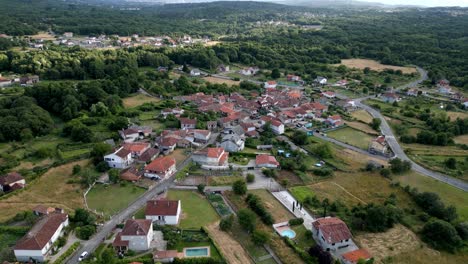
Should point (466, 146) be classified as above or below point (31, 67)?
below

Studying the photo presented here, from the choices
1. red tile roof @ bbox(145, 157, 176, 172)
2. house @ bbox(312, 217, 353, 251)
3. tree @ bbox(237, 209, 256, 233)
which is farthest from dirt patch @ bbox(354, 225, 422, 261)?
red tile roof @ bbox(145, 157, 176, 172)

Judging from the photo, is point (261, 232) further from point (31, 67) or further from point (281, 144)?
point (31, 67)

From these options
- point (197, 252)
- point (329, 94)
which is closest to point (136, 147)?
point (197, 252)

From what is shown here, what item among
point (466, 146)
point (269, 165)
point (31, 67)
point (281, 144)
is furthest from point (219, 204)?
point (31, 67)

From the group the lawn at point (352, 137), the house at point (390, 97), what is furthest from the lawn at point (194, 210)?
the house at point (390, 97)

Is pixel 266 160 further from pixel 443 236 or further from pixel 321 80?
pixel 321 80

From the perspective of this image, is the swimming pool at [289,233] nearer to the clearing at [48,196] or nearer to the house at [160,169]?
the house at [160,169]
